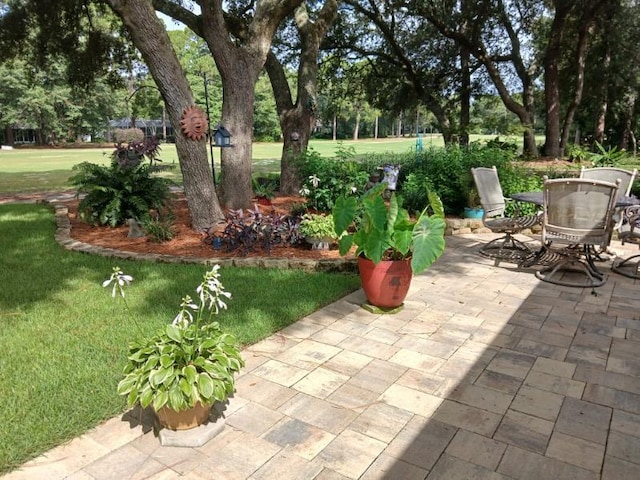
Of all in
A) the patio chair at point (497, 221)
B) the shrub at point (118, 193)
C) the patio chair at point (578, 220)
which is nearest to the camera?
the patio chair at point (578, 220)

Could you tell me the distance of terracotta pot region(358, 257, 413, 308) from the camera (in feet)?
11.4

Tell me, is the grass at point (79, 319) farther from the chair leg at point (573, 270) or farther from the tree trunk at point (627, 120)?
the tree trunk at point (627, 120)

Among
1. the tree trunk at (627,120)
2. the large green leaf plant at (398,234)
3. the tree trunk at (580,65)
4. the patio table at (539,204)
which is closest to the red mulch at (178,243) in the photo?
the large green leaf plant at (398,234)

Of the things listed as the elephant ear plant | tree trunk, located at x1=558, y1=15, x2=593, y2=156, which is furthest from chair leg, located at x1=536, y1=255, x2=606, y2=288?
tree trunk, located at x1=558, y1=15, x2=593, y2=156

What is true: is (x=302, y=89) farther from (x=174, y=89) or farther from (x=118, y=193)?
(x=118, y=193)

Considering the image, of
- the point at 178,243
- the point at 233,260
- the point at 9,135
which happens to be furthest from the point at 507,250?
the point at 9,135

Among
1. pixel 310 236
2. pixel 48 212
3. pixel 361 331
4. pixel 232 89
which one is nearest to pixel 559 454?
pixel 361 331

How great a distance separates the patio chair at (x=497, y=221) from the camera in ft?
17.0

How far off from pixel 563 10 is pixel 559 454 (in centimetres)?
1401

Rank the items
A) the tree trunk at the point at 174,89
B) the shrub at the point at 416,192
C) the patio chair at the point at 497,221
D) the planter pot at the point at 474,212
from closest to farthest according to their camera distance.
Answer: the tree trunk at the point at 174,89 → the patio chair at the point at 497,221 → the planter pot at the point at 474,212 → the shrub at the point at 416,192

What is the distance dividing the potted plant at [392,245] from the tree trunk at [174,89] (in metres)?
2.87

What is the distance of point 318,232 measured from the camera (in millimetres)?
5102

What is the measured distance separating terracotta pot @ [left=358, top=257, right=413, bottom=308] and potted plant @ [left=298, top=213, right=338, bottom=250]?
4.94 feet

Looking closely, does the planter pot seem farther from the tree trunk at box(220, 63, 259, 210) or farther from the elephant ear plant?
the elephant ear plant
